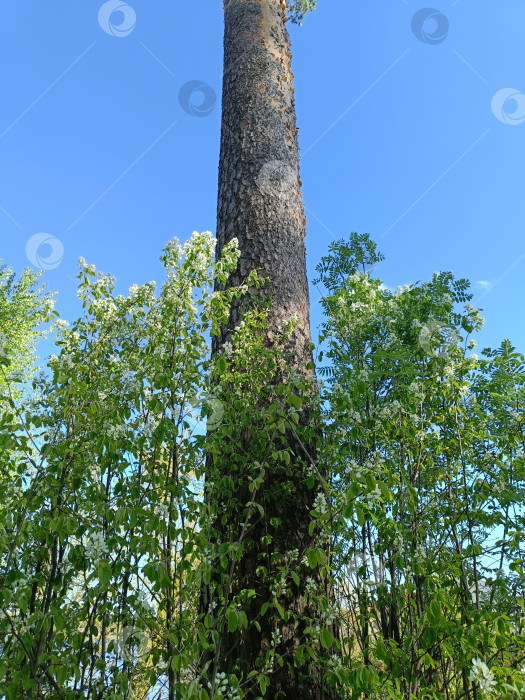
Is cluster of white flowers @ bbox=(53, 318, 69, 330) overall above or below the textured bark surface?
below

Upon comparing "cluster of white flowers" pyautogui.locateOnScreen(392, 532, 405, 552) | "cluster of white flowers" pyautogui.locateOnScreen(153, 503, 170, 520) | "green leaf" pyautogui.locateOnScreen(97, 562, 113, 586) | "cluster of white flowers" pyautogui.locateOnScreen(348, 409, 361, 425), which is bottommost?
"green leaf" pyautogui.locateOnScreen(97, 562, 113, 586)

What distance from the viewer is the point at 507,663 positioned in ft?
7.08

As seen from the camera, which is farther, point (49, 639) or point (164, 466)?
point (164, 466)

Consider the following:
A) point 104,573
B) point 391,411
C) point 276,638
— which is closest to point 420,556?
point 391,411

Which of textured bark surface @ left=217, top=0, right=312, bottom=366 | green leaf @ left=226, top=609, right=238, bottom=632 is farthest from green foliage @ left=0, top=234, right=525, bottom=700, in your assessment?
textured bark surface @ left=217, top=0, right=312, bottom=366

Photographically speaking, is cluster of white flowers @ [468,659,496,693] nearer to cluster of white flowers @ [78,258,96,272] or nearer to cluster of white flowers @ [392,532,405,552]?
cluster of white flowers @ [392,532,405,552]

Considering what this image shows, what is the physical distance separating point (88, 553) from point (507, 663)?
6.21ft

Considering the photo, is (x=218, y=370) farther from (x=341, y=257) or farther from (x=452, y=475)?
(x=341, y=257)

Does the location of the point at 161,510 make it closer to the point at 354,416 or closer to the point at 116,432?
the point at 116,432

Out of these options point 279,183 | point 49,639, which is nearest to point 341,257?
point 279,183

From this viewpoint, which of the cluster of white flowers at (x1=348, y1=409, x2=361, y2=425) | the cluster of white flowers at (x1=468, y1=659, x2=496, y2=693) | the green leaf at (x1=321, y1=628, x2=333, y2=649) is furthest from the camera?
the cluster of white flowers at (x1=348, y1=409, x2=361, y2=425)

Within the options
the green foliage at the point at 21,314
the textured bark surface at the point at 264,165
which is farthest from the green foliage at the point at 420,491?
the green foliage at the point at 21,314

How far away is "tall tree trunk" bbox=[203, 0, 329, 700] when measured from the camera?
7.54 feet

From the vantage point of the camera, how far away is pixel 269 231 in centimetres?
342
